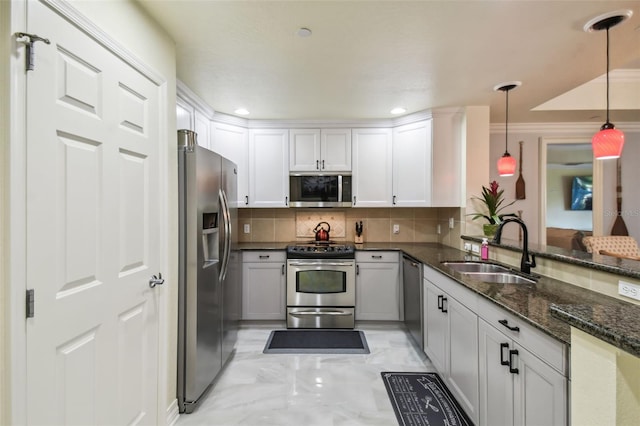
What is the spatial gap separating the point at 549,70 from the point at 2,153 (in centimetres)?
320

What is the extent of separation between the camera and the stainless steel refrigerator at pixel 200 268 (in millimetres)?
1908

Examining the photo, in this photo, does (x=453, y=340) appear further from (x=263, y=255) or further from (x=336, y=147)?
(x=336, y=147)

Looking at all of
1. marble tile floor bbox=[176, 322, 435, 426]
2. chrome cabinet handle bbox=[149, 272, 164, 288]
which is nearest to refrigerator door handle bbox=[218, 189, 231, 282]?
chrome cabinet handle bbox=[149, 272, 164, 288]

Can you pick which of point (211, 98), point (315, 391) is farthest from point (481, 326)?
point (211, 98)

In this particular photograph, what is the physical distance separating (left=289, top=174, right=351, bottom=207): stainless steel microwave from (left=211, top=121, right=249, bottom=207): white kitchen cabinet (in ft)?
1.83

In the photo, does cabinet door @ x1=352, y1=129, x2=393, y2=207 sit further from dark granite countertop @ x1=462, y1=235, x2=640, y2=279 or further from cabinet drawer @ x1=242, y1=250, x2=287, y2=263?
dark granite countertop @ x1=462, y1=235, x2=640, y2=279

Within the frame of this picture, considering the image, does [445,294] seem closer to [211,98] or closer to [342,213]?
[342,213]

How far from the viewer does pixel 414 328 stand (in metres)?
2.85

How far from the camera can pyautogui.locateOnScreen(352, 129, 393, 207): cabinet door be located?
3559 mm

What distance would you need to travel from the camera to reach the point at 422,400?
2.08 meters

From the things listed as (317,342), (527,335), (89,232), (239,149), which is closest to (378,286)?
(317,342)

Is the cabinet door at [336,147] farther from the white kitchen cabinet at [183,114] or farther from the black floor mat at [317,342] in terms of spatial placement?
the black floor mat at [317,342]

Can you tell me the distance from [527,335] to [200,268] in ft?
6.04

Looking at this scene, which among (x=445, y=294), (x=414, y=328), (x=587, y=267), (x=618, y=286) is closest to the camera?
(x=618, y=286)
